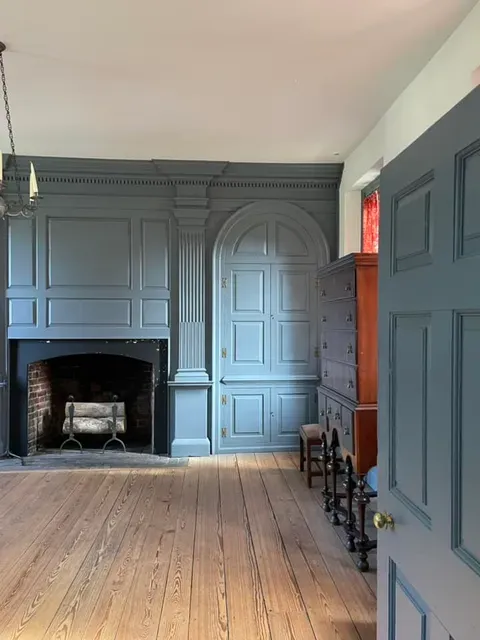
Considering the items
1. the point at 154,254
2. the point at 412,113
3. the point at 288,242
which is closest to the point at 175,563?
the point at 154,254

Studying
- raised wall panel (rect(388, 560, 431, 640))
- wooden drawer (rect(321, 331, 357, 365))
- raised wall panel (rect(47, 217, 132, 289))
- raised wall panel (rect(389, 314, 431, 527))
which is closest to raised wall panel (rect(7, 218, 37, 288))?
raised wall panel (rect(47, 217, 132, 289))

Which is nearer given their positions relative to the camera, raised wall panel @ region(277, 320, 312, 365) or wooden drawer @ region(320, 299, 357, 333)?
wooden drawer @ region(320, 299, 357, 333)

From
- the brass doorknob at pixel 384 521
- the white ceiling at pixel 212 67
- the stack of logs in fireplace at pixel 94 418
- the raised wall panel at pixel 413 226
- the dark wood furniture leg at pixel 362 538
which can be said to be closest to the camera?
the raised wall panel at pixel 413 226

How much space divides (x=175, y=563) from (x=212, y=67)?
9.68 ft

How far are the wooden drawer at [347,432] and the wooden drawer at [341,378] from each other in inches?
4.5

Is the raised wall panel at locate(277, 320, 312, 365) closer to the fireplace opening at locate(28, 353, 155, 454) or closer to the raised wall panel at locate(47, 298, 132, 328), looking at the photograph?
the fireplace opening at locate(28, 353, 155, 454)

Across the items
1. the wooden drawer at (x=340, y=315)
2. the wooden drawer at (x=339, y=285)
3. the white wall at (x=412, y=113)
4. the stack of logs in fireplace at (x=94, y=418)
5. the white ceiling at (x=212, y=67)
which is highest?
the white ceiling at (x=212, y=67)

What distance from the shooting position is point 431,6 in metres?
2.38

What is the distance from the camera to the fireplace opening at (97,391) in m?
5.33

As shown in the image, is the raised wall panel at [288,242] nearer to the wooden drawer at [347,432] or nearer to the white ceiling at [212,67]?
the white ceiling at [212,67]

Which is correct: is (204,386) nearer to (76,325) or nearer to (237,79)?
(76,325)

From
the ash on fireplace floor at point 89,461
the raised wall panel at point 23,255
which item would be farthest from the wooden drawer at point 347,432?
the raised wall panel at point 23,255

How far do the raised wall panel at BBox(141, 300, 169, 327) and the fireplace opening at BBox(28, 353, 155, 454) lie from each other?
54cm

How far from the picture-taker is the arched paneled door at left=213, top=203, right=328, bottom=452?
507cm
